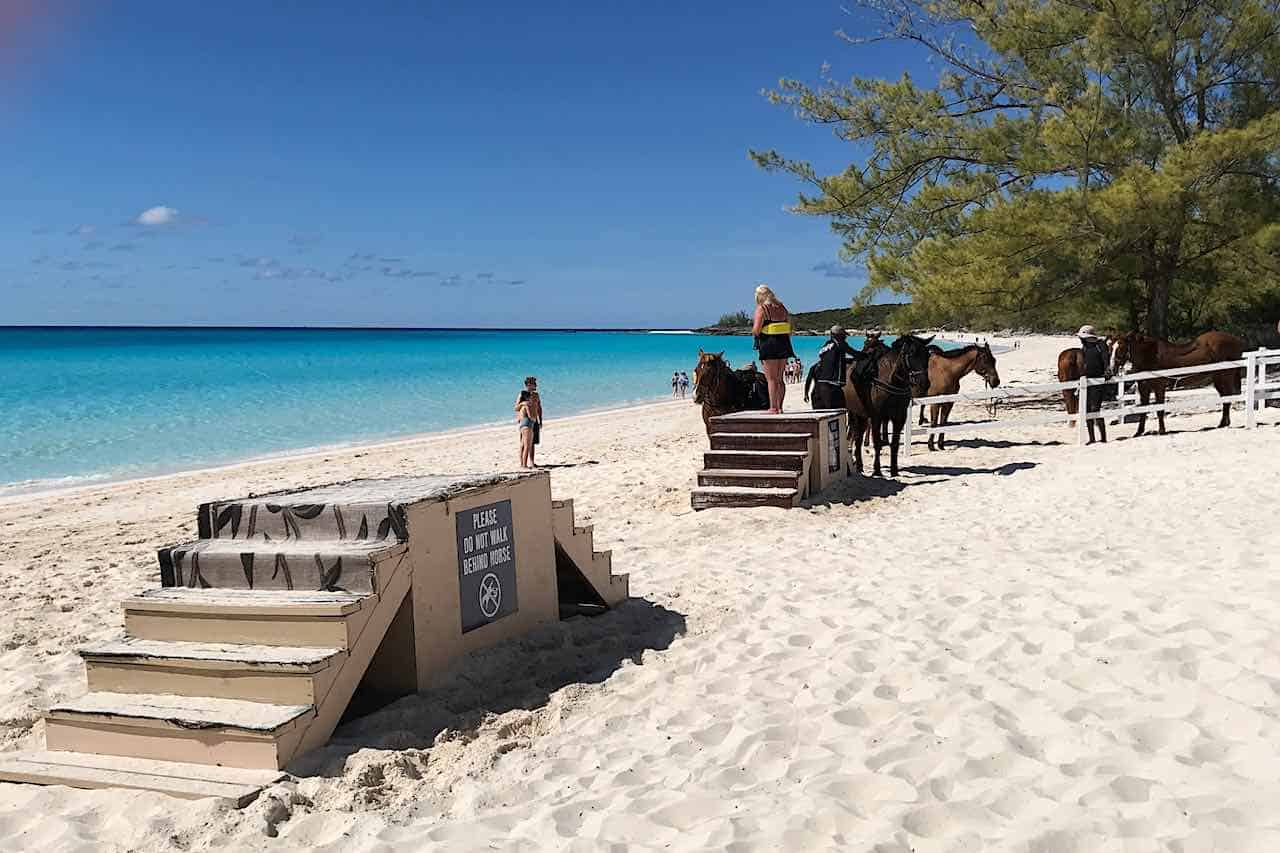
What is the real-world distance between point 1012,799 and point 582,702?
2001 millimetres

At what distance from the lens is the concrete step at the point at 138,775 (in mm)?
3369

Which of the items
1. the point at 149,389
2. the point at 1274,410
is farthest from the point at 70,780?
the point at 149,389

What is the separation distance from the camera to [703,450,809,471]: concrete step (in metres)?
9.70

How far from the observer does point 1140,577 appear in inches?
234

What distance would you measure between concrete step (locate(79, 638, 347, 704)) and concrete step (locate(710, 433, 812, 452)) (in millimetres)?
6784

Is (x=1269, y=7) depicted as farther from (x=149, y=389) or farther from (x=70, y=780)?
(x=149, y=389)

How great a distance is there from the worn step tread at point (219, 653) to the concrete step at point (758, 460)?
21.4 ft

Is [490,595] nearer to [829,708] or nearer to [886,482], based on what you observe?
[829,708]

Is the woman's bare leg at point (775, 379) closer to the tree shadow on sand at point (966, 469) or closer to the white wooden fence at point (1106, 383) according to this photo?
the tree shadow on sand at point (966, 469)

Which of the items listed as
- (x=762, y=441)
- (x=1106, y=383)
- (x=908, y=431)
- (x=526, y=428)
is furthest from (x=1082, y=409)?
(x=526, y=428)

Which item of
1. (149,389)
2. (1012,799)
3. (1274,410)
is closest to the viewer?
(1012,799)

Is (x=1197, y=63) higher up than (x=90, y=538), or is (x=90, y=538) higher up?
(x=1197, y=63)

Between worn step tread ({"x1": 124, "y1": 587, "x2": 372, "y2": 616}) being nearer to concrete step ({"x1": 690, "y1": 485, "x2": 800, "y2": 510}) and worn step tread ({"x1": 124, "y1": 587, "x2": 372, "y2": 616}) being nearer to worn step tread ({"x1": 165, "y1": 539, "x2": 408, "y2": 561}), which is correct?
worn step tread ({"x1": 165, "y1": 539, "x2": 408, "y2": 561})

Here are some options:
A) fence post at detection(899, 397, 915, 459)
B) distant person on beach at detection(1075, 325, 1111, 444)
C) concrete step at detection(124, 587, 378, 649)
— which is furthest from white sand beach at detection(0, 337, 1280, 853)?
distant person on beach at detection(1075, 325, 1111, 444)
